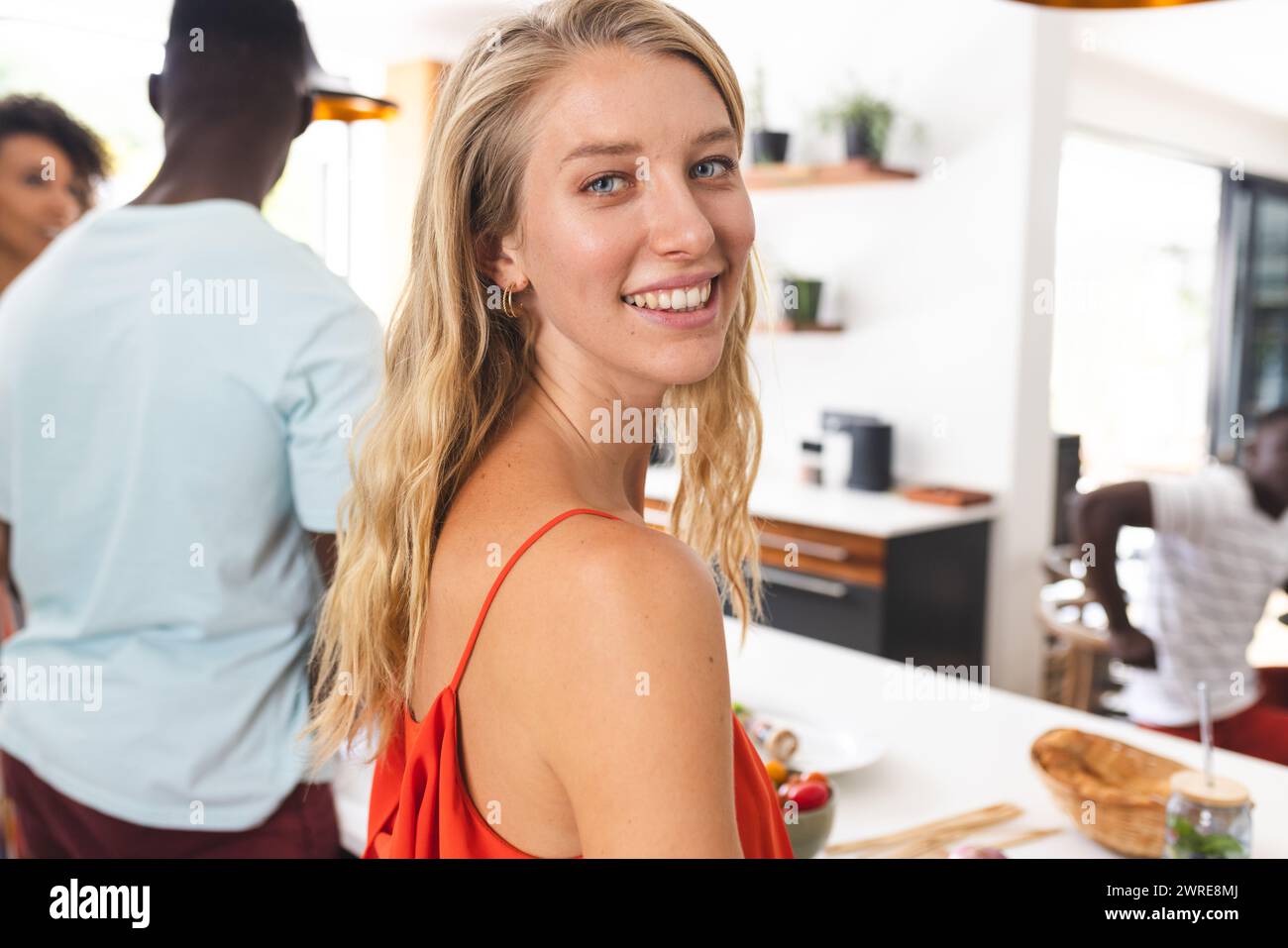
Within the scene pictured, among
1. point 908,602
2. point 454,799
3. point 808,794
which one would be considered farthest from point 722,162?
point 908,602

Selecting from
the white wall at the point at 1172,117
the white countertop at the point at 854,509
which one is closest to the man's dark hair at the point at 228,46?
the white countertop at the point at 854,509

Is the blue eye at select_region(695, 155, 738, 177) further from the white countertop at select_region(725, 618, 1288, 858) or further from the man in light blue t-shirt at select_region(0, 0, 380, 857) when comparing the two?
the white countertop at select_region(725, 618, 1288, 858)

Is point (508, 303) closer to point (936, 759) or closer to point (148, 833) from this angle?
point (148, 833)

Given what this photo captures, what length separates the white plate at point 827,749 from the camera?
57.0 inches

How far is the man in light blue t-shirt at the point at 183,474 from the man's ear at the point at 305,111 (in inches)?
1.0

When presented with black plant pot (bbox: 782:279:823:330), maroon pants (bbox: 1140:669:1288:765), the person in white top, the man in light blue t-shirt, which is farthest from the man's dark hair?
black plant pot (bbox: 782:279:823:330)

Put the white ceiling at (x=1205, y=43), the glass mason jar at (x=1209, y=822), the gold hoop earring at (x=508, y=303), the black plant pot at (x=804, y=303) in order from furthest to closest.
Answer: the white ceiling at (x=1205, y=43)
the black plant pot at (x=804, y=303)
the glass mason jar at (x=1209, y=822)
the gold hoop earring at (x=508, y=303)

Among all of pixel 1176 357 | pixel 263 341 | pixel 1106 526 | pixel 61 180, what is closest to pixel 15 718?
pixel 263 341

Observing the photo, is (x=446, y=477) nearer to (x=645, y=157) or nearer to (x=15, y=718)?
(x=645, y=157)

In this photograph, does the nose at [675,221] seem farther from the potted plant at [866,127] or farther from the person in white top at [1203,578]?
the potted plant at [866,127]

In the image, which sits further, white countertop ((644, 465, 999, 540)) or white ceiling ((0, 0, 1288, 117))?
white ceiling ((0, 0, 1288, 117))

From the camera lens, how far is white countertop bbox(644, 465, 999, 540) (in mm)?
3250

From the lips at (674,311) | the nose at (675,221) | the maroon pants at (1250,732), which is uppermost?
the nose at (675,221)

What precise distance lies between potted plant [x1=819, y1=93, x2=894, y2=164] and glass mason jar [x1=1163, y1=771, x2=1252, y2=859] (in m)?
2.74
